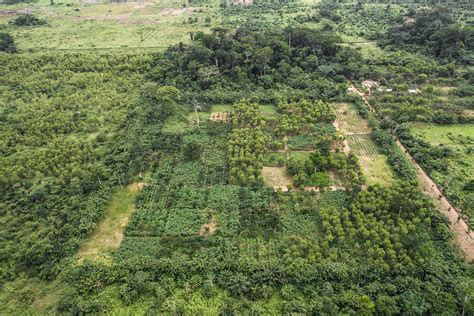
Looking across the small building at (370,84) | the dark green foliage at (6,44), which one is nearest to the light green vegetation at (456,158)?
the small building at (370,84)

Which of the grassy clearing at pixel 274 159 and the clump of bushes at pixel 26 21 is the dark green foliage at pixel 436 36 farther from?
the clump of bushes at pixel 26 21

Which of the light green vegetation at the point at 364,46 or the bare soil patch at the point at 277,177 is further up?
the light green vegetation at the point at 364,46

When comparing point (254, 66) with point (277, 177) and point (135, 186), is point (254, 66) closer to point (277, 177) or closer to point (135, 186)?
point (277, 177)

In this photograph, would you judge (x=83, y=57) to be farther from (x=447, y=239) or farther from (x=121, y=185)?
(x=447, y=239)

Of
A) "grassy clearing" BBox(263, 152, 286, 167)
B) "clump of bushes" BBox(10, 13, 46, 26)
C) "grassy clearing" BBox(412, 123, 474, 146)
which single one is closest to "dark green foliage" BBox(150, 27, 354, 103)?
"grassy clearing" BBox(263, 152, 286, 167)

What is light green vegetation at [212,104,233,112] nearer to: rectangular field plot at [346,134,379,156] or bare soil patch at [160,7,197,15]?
rectangular field plot at [346,134,379,156]

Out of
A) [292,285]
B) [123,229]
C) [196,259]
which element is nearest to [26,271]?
[123,229]
